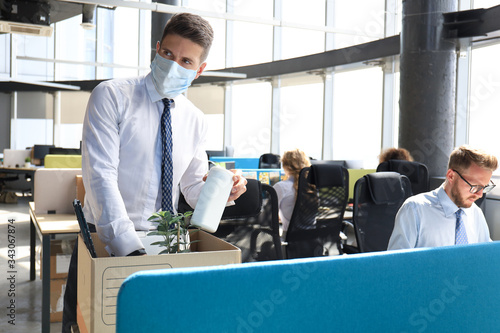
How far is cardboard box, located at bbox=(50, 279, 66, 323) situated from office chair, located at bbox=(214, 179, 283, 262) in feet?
4.12

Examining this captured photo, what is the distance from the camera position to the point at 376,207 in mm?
3270

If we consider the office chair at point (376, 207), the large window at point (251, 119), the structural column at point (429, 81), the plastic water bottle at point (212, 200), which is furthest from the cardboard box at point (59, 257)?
the large window at point (251, 119)

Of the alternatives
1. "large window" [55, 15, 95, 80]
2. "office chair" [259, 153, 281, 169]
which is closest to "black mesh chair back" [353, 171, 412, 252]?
"office chair" [259, 153, 281, 169]

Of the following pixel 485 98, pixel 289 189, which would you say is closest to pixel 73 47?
Result: pixel 485 98

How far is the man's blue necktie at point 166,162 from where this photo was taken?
145cm

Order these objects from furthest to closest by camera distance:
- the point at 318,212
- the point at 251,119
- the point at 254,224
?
the point at 251,119 < the point at 318,212 < the point at 254,224

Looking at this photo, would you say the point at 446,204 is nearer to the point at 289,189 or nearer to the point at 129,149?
the point at 129,149

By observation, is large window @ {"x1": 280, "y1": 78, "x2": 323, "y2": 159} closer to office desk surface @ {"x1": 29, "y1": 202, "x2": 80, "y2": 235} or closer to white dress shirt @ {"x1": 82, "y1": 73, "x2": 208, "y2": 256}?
office desk surface @ {"x1": 29, "y1": 202, "x2": 80, "y2": 235}

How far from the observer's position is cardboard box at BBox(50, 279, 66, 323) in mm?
3342

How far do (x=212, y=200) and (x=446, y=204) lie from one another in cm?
135

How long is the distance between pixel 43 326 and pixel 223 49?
9192 mm

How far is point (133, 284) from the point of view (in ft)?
2.52

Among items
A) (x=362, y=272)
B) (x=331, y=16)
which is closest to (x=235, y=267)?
(x=362, y=272)

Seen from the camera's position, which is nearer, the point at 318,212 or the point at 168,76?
the point at 168,76
